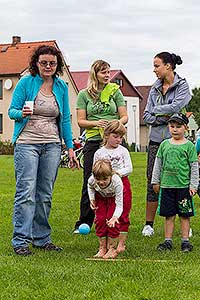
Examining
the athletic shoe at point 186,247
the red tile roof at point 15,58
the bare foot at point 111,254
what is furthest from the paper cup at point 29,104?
the red tile roof at point 15,58

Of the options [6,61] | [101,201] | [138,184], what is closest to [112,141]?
[101,201]

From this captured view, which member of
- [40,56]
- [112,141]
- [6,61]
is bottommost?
[112,141]

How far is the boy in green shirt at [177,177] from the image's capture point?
8367mm

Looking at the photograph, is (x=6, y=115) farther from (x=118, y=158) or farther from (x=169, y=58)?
(x=118, y=158)

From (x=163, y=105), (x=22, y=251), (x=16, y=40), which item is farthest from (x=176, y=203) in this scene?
(x=16, y=40)

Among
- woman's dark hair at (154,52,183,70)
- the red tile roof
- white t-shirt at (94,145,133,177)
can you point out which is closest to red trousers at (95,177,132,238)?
white t-shirt at (94,145,133,177)

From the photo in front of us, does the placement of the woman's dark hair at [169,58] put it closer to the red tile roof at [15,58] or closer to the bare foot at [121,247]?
the bare foot at [121,247]

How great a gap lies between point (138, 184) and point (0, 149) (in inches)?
1459

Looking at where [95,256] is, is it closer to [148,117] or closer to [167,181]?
[167,181]

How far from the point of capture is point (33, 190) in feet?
27.0

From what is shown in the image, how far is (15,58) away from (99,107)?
52722mm

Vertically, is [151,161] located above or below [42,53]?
below

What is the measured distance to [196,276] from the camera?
6.66 m

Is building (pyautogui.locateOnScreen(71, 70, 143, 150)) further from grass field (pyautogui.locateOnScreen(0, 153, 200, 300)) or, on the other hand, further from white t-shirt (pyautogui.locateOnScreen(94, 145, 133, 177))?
white t-shirt (pyautogui.locateOnScreen(94, 145, 133, 177))
